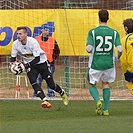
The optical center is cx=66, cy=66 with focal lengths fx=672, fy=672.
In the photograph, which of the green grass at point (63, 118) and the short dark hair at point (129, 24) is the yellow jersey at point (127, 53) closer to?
the short dark hair at point (129, 24)

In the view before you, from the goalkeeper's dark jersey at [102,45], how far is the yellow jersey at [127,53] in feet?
0.56

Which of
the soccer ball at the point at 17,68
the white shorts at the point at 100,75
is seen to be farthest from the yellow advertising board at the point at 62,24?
the white shorts at the point at 100,75

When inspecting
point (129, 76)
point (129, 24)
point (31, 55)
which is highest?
point (129, 24)

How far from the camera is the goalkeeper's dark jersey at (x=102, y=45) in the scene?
41.5 ft

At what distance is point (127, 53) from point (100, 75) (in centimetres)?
67

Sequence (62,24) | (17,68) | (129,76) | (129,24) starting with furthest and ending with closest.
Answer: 1. (62,24)
2. (17,68)
3. (129,76)
4. (129,24)

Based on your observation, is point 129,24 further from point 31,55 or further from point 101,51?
point 31,55

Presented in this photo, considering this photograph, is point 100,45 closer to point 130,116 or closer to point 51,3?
point 130,116

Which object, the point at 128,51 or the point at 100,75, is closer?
the point at 128,51

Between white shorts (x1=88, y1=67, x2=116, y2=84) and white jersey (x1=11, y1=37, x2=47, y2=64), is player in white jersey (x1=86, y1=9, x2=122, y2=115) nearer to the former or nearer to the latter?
white shorts (x1=88, y1=67, x2=116, y2=84)

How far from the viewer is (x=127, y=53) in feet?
42.2

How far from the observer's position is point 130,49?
12.8 metres

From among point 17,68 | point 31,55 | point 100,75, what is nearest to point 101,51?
point 100,75

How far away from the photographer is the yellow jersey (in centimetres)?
1275
